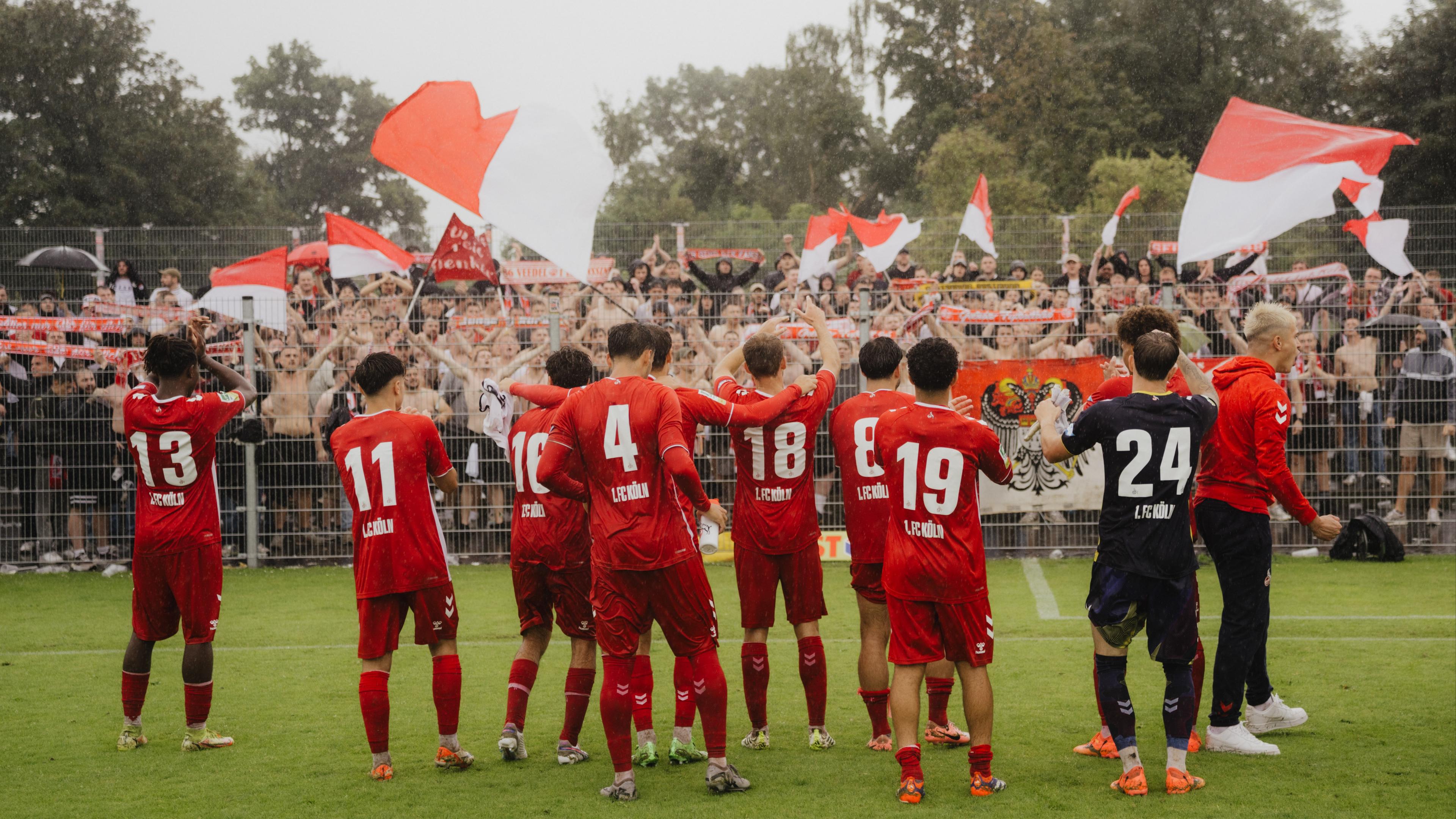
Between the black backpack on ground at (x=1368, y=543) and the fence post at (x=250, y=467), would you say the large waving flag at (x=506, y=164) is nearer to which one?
the fence post at (x=250, y=467)

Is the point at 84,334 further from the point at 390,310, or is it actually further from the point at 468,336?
the point at 468,336

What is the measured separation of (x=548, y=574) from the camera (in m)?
6.50

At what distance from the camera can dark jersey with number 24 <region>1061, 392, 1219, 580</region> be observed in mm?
5520

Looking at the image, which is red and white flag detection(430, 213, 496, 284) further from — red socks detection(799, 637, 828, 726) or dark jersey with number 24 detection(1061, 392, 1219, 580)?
dark jersey with number 24 detection(1061, 392, 1219, 580)

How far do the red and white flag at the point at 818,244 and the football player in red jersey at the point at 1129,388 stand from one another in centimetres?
993

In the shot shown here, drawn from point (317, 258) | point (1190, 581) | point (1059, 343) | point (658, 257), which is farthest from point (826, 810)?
point (317, 258)

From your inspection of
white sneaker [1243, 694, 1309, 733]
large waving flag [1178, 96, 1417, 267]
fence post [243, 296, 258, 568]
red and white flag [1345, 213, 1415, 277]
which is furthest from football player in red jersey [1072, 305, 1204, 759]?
fence post [243, 296, 258, 568]

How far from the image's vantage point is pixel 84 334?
508 inches

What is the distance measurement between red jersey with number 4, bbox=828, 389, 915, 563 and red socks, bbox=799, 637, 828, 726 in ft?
1.68

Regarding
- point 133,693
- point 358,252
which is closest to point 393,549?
point 133,693

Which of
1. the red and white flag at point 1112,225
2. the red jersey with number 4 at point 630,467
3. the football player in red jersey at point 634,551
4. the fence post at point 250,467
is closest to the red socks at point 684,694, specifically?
the football player in red jersey at point 634,551

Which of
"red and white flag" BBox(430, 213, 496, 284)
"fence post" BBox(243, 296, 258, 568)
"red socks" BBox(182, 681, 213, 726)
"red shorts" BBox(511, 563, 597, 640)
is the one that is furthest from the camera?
"red and white flag" BBox(430, 213, 496, 284)

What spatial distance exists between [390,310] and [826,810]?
30.4 ft

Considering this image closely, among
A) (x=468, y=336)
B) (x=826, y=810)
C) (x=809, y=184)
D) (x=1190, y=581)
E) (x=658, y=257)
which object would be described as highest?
(x=809, y=184)
